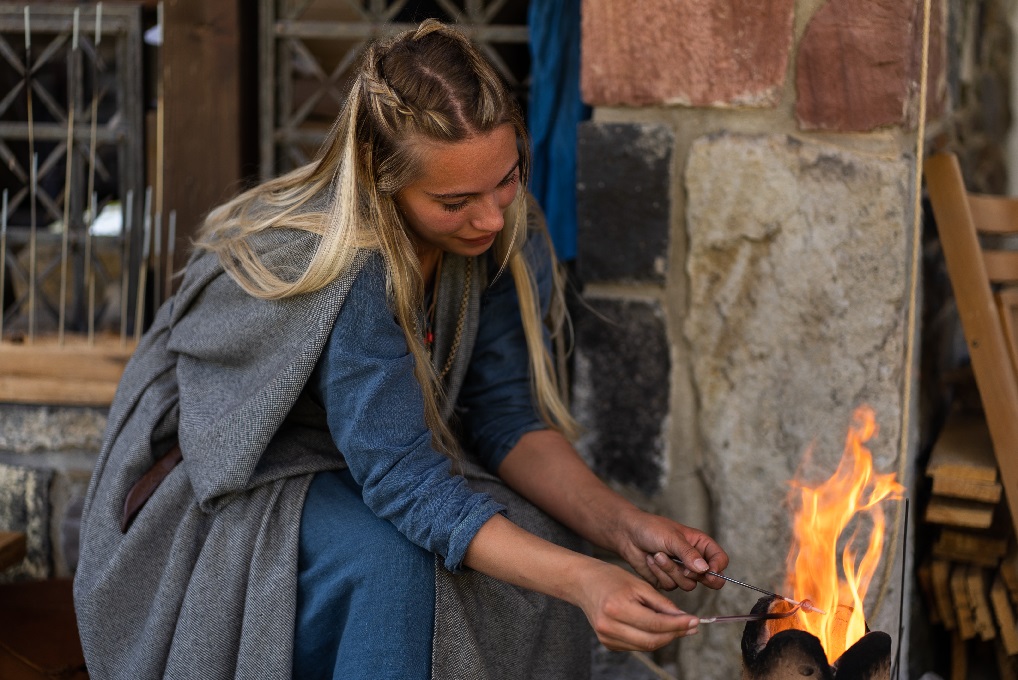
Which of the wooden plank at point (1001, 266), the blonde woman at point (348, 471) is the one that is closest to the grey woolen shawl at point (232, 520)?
the blonde woman at point (348, 471)

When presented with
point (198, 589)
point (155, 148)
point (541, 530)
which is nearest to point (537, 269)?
point (541, 530)

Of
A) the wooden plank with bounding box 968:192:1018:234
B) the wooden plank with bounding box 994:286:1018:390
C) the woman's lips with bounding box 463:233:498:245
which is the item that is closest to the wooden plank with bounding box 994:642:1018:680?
the wooden plank with bounding box 994:286:1018:390

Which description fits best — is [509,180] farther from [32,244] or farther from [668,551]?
[32,244]

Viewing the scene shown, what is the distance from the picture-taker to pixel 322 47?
2449 millimetres

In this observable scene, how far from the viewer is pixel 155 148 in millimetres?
2484

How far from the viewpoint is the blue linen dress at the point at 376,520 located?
149 centimetres

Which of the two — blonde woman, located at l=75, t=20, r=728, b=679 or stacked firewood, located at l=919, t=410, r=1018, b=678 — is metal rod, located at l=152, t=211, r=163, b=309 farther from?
stacked firewood, located at l=919, t=410, r=1018, b=678

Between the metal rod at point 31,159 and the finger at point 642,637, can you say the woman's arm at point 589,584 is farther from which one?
the metal rod at point 31,159

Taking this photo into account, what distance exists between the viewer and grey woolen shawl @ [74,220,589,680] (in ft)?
5.08

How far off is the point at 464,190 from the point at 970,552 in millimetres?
1282

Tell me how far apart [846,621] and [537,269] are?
88 cm

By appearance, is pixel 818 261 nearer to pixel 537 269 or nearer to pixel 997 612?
pixel 537 269

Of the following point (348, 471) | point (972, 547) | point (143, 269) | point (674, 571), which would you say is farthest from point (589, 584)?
point (143, 269)

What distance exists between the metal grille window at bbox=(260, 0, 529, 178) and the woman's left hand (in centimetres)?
116
